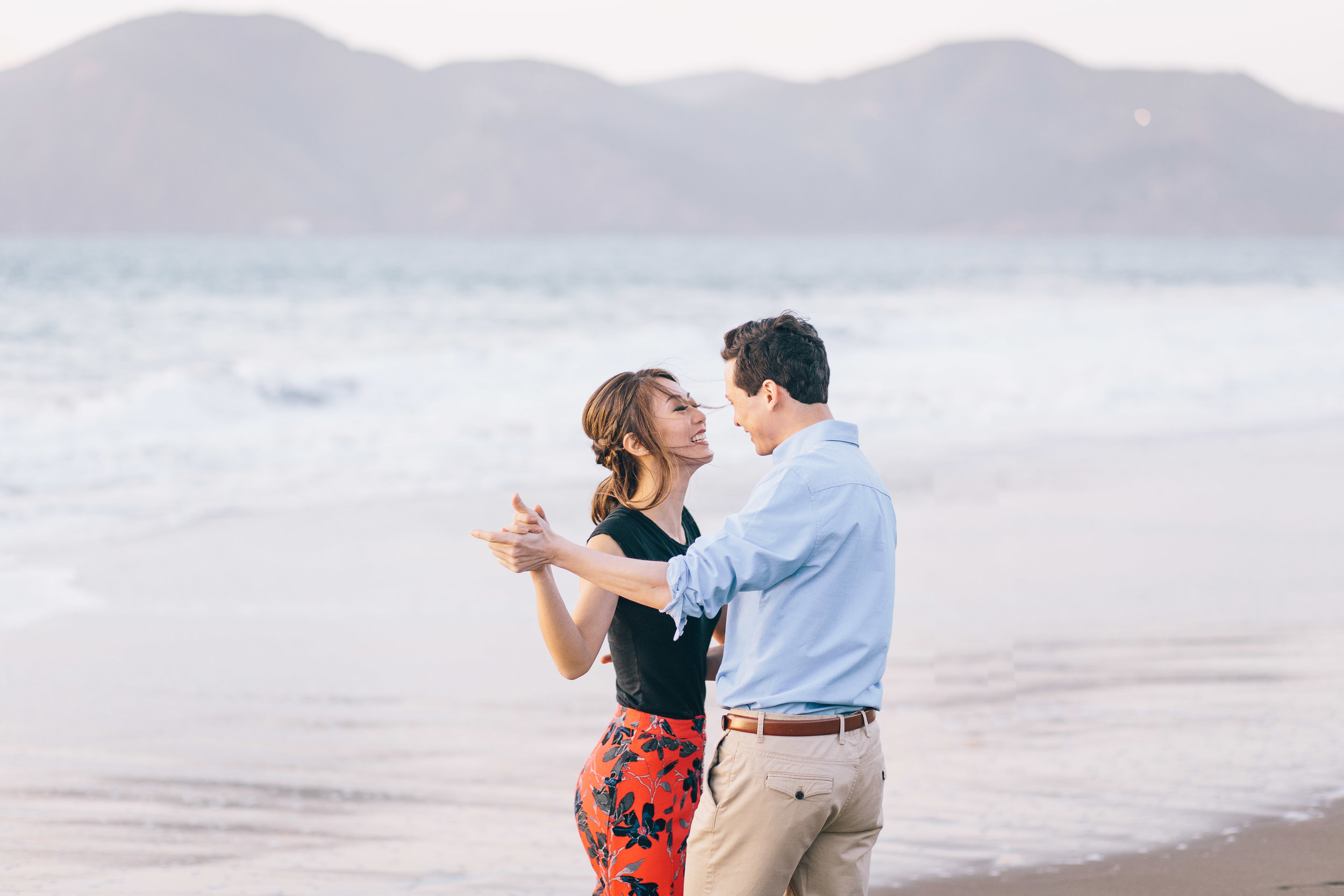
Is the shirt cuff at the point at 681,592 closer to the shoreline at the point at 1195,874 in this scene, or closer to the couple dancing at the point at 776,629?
the couple dancing at the point at 776,629

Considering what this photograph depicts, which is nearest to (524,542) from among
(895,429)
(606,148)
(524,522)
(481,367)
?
(524,522)

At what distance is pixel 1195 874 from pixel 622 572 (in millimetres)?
2663

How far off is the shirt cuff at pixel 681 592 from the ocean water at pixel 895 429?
209 centimetres

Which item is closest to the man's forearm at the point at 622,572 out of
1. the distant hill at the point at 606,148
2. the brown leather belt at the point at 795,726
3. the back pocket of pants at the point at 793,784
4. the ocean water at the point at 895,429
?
the brown leather belt at the point at 795,726

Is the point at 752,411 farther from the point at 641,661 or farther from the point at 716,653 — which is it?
the point at 716,653

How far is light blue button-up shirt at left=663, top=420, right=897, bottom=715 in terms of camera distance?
2330 mm

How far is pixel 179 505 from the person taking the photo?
1056 centimetres

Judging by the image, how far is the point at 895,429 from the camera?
15312 millimetres

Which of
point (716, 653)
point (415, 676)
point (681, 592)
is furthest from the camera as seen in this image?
point (415, 676)

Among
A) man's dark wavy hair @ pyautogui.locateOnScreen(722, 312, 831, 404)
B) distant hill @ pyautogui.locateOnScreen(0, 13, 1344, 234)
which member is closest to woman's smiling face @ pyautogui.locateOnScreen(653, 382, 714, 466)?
man's dark wavy hair @ pyautogui.locateOnScreen(722, 312, 831, 404)

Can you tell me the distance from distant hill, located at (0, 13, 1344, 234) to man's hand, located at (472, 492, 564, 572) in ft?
504

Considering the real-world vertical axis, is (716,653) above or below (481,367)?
below

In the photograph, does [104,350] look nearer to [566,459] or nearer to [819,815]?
[566,459]

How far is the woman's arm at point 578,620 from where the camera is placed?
260 centimetres
